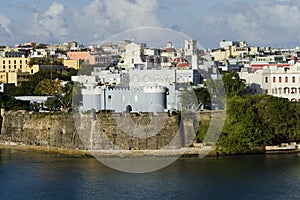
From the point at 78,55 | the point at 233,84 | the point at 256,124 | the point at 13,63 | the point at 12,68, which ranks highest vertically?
the point at 78,55

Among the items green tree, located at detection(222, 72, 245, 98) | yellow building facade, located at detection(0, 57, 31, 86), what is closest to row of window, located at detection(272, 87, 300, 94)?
green tree, located at detection(222, 72, 245, 98)

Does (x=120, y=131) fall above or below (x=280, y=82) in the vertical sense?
below

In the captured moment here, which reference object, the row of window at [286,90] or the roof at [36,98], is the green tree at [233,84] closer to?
the row of window at [286,90]

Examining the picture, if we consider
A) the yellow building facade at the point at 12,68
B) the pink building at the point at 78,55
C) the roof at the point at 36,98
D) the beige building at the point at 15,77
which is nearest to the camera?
the roof at the point at 36,98

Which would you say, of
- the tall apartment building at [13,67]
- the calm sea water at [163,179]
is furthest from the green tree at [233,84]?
the tall apartment building at [13,67]

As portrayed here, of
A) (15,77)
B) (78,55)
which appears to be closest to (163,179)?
(15,77)

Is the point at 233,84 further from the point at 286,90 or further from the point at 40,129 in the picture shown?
the point at 40,129

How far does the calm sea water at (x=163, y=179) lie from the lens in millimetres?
12509

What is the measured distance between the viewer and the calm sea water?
12509 mm

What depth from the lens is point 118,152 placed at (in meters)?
16.7

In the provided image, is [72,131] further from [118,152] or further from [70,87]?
[70,87]

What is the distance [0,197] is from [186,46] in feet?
60.3

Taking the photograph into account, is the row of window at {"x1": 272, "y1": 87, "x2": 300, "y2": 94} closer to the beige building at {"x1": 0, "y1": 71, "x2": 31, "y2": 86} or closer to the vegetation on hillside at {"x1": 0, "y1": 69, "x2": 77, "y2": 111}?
the vegetation on hillside at {"x1": 0, "y1": 69, "x2": 77, "y2": 111}

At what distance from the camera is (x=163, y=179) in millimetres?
13648
